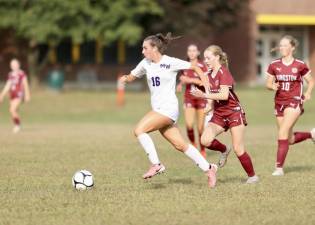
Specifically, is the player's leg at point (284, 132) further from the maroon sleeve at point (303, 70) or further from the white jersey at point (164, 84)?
the white jersey at point (164, 84)

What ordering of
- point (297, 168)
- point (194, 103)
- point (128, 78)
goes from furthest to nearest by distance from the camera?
point (194, 103) < point (297, 168) < point (128, 78)

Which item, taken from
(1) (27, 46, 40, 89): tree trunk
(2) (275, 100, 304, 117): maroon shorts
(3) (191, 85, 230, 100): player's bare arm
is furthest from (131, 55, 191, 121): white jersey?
(1) (27, 46, 40, 89): tree trunk

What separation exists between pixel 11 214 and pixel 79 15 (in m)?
30.2

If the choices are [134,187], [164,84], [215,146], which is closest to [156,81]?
[164,84]

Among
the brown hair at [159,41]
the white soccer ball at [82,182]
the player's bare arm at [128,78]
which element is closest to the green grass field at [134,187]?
the white soccer ball at [82,182]

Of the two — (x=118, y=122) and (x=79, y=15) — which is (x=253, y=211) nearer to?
(x=118, y=122)

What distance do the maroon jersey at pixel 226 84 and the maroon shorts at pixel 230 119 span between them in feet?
0.17

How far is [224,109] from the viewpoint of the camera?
1134 centimetres

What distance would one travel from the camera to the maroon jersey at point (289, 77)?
494 inches

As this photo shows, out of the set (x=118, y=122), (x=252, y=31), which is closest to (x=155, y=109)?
(x=118, y=122)

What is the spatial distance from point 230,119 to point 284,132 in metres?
1.68

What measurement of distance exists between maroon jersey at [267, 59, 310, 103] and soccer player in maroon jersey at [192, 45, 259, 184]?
1479mm

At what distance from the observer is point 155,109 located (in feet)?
36.0

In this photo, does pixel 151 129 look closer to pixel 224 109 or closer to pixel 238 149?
pixel 224 109
